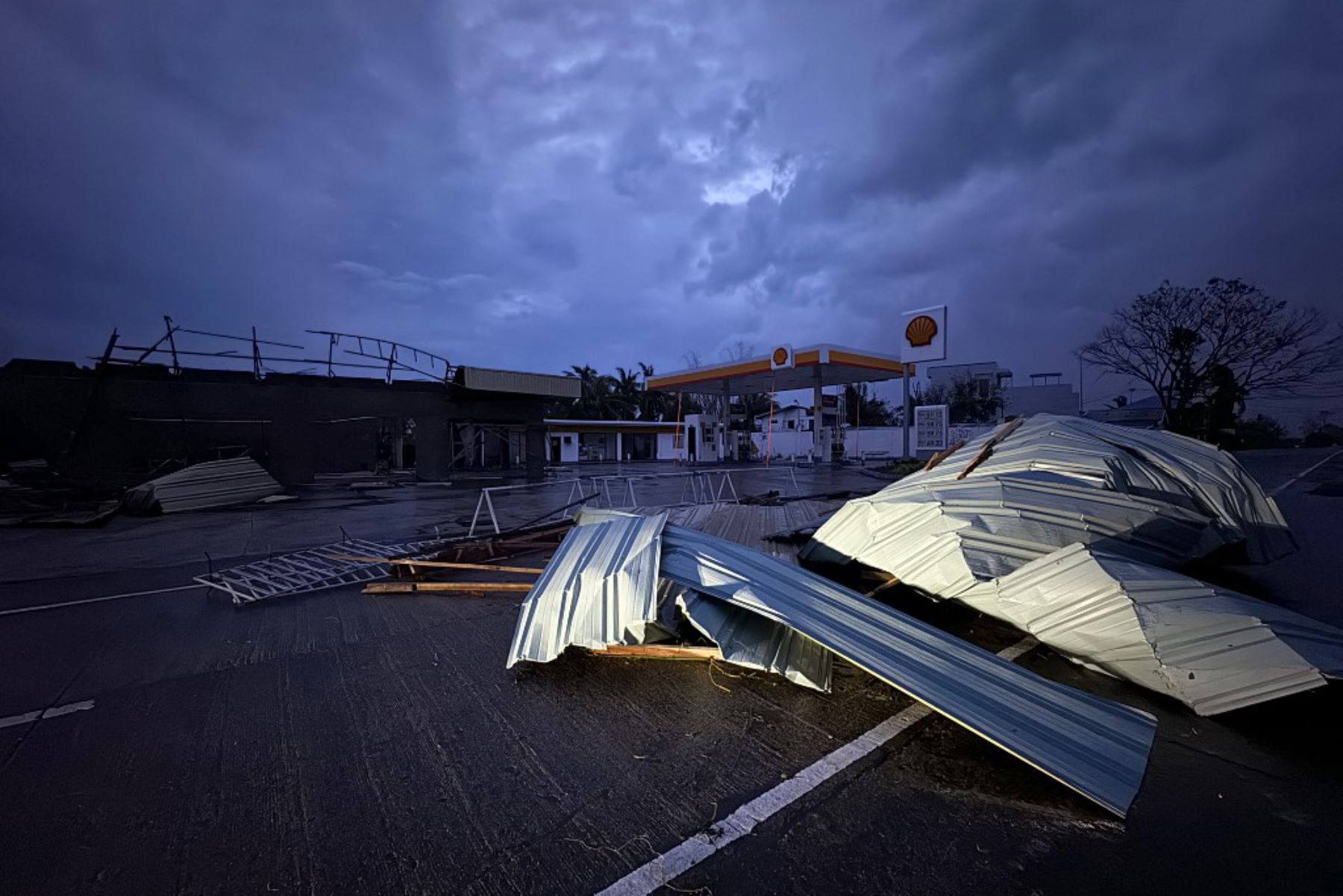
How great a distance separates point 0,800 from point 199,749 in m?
0.68

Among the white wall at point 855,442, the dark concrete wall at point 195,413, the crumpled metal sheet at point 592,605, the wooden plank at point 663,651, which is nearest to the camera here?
the crumpled metal sheet at point 592,605

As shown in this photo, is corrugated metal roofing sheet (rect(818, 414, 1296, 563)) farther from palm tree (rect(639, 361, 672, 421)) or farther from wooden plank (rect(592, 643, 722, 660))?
palm tree (rect(639, 361, 672, 421))

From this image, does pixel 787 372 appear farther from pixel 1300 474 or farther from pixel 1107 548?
pixel 1107 548

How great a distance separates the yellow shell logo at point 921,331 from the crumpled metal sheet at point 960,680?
2019 cm

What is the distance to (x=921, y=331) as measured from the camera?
845 inches

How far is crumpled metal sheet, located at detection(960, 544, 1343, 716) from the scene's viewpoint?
2746 millimetres

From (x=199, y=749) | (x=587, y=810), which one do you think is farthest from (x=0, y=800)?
(x=587, y=810)

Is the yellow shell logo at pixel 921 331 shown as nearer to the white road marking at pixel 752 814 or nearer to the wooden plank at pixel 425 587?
the wooden plank at pixel 425 587

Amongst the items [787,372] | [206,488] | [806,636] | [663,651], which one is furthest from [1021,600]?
[787,372]

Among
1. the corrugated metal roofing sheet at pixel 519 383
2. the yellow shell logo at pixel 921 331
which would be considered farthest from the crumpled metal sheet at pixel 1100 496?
the yellow shell logo at pixel 921 331

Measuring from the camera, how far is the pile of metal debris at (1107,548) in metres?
2.89

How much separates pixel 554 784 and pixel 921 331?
22620mm

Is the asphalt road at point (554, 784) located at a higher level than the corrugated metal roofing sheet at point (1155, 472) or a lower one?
lower

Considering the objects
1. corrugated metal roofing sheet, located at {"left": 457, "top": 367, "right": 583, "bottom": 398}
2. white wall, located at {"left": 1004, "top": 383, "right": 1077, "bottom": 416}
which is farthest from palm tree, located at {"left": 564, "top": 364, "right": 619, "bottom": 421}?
white wall, located at {"left": 1004, "top": 383, "right": 1077, "bottom": 416}
